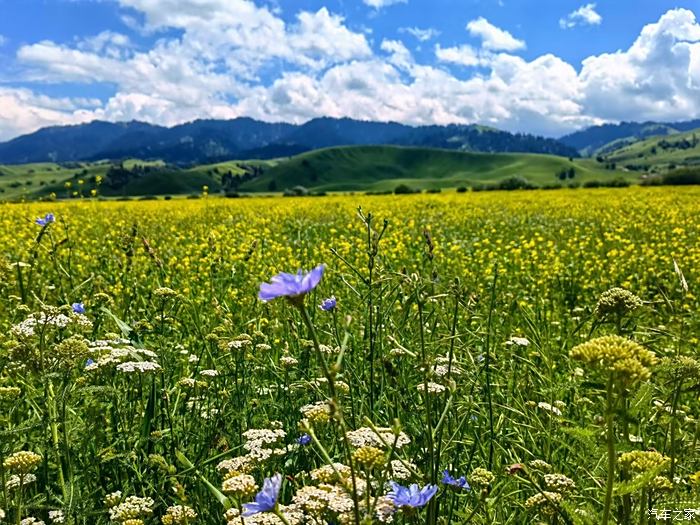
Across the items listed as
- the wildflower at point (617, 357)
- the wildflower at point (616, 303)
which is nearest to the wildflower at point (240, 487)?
the wildflower at point (617, 357)

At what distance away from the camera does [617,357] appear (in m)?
1.54

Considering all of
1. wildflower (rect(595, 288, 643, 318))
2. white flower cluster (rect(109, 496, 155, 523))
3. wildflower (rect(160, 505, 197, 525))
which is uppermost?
wildflower (rect(595, 288, 643, 318))

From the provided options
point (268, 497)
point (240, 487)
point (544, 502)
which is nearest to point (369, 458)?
point (268, 497)

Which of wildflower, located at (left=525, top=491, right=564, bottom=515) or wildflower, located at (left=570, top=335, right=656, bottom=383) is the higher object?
wildflower, located at (left=570, top=335, right=656, bottom=383)

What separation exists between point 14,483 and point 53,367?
615 mm

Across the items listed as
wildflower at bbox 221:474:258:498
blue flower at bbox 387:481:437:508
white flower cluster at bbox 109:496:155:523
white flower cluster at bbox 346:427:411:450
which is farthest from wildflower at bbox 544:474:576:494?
white flower cluster at bbox 109:496:155:523

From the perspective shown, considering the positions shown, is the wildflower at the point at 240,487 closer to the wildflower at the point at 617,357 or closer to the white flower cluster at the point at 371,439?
the white flower cluster at the point at 371,439

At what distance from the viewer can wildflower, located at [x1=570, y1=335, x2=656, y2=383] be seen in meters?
1.47

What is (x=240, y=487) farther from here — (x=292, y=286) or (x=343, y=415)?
(x=343, y=415)

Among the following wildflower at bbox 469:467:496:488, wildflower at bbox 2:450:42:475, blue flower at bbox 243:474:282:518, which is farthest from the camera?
wildflower at bbox 2:450:42:475

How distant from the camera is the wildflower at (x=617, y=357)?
1473 millimetres

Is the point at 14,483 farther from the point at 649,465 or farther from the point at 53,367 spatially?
the point at 649,465

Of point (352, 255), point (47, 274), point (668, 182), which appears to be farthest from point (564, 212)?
point (668, 182)

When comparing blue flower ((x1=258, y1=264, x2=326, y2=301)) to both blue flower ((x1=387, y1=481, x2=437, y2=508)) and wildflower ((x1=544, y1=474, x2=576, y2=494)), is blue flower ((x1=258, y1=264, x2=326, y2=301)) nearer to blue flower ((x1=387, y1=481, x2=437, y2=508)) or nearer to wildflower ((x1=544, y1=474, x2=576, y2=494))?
blue flower ((x1=387, y1=481, x2=437, y2=508))
